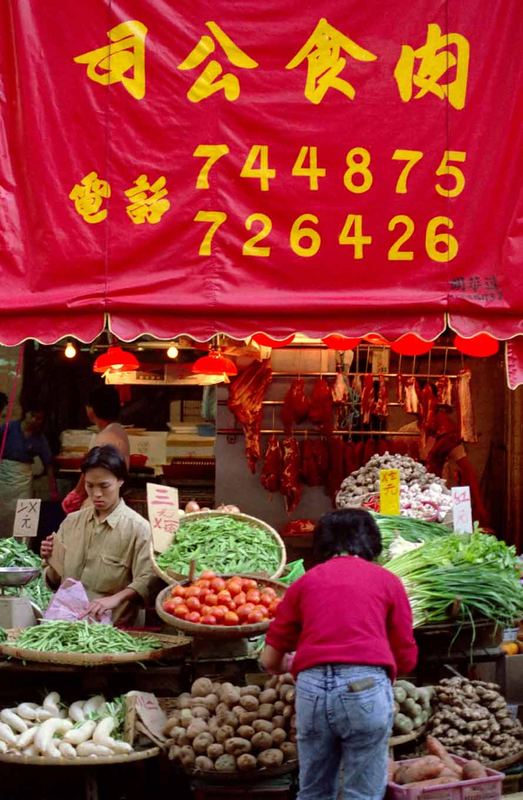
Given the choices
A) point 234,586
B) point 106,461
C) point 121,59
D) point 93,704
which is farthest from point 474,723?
point 121,59

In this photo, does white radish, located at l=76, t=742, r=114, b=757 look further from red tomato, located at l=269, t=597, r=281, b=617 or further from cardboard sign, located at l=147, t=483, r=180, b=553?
cardboard sign, located at l=147, t=483, r=180, b=553

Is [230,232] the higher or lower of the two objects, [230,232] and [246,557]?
the higher

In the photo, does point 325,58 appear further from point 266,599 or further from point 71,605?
point 71,605

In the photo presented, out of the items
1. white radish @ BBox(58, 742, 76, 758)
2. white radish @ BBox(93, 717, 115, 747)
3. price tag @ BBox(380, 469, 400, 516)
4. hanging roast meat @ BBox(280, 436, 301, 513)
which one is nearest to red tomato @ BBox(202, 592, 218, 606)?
white radish @ BBox(93, 717, 115, 747)

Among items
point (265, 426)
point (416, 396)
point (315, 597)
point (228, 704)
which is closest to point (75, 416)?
→ point (265, 426)

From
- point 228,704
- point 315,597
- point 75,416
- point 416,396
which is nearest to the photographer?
point 315,597

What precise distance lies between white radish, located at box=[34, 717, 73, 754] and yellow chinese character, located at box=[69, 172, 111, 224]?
309cm

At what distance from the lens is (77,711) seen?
5648mm

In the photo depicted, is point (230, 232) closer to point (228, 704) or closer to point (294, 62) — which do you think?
point (294, 62)

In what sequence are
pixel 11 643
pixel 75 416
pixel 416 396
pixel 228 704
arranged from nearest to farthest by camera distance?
pixel 228 704, pixel 11 643, pixel 416 396, pixel 75 416

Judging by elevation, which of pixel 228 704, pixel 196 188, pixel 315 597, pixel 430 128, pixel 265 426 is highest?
pixel 430 128

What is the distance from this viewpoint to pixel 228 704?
5.25 meters

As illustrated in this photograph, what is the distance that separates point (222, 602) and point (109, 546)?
4.24 feet

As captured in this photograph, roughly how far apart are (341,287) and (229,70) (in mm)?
1608
